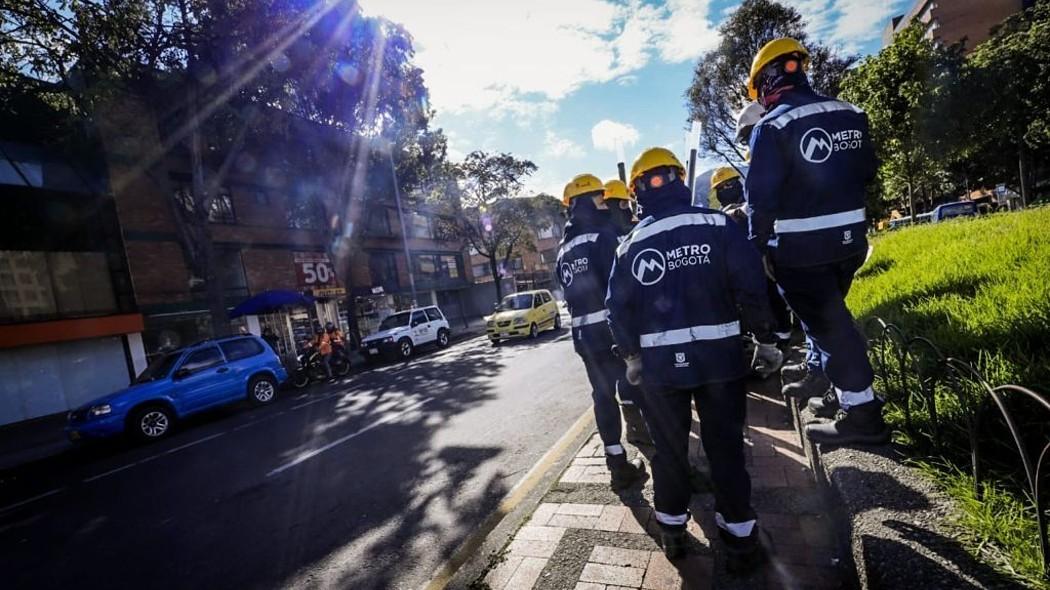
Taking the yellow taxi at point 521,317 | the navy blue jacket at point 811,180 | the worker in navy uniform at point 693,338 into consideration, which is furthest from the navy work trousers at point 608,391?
the yellow taxi at point 521,317

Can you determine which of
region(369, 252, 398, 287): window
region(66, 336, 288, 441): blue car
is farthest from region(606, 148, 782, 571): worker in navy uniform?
region(369, 252, 398, 287): window

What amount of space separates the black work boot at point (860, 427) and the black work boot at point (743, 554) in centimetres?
69

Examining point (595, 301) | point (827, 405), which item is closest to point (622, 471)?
point (595, 301)

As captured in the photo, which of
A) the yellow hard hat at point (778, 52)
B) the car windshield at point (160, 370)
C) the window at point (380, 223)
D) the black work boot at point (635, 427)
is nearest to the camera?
the yellow hard hat at point (778, 52)

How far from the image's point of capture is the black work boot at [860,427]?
2294 millimetres

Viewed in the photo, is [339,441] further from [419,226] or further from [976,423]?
[419,226]

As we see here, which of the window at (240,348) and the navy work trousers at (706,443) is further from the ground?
the window at (240,348)

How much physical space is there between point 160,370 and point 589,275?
9.63m

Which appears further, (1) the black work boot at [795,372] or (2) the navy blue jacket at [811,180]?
(1) the black work boot at [795,372]

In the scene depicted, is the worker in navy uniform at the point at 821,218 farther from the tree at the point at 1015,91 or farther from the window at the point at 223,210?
the window at the point at 223,210

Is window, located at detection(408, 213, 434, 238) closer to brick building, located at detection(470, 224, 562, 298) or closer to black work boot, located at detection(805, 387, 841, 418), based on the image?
brick building, located at detection(470, 224, 562, 298)

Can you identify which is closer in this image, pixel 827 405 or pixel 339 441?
pixel 827 405

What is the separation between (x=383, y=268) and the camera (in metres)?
→ 26.3

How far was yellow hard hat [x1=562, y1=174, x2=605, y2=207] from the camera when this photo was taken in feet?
11.9
